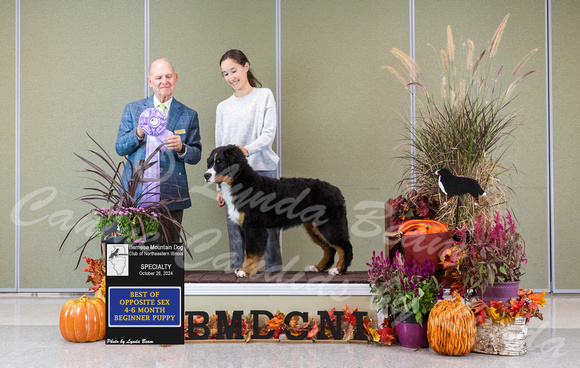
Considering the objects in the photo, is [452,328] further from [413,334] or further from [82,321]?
[82,321]

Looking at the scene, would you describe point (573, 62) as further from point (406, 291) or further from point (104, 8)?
point (104, 8)

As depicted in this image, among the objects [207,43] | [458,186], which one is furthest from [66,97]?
[458,186]

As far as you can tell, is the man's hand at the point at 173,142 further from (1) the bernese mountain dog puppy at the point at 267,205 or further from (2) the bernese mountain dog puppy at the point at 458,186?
(2) the bernese mountain dog puppy at the point at 458,186

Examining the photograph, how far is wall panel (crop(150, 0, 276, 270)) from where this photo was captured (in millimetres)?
3947

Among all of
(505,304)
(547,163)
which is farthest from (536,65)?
(505,304)

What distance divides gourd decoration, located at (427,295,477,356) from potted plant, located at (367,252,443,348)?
0.08 metres

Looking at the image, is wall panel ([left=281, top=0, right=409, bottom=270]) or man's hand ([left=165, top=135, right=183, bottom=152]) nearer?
man's hand ([left=165, top=135, right=183, bottom=152])

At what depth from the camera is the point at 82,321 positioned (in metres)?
2.36

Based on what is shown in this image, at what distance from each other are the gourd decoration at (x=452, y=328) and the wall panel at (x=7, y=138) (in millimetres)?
3448

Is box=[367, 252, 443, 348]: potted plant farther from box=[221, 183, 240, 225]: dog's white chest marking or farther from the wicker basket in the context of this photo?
box=[221, 183, 240, 225]: dog's white chest marking

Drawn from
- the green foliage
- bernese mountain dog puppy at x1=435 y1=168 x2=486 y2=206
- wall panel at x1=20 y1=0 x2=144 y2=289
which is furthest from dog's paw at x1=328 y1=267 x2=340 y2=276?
wall panel at x1=20 y1=0 x2=144 y2=289

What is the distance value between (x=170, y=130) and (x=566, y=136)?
3.10 metres

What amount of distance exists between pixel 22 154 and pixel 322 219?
2.82 m

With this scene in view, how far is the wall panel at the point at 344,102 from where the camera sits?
155 inches
